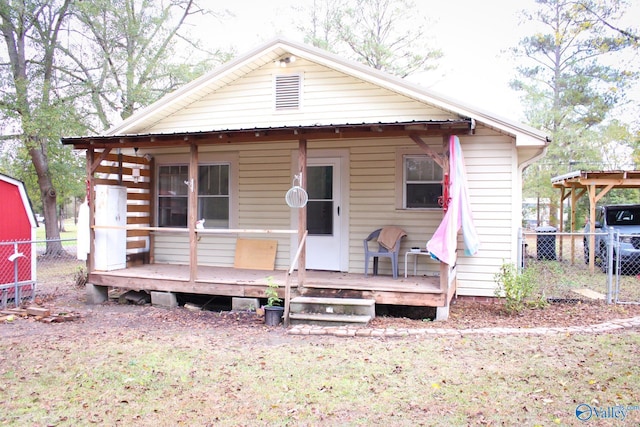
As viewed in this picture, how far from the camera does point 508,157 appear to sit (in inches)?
301

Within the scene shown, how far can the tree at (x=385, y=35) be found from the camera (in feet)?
74.4

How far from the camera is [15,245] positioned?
8008 millimetres

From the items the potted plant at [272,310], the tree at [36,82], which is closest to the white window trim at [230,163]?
the potted plant at [272,310]

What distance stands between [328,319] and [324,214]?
2.59m

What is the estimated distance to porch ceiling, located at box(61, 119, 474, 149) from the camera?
6.57m

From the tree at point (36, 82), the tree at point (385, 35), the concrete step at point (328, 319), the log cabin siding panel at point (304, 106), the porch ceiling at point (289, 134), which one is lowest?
the concrete step at point (328, 319)

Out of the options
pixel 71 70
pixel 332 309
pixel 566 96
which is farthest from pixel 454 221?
pixel 566 96

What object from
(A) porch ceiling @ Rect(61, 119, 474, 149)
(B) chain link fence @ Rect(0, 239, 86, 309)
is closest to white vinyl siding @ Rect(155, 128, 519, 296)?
(A) porch ceiling @ Rect(61, 119, 474, 149)

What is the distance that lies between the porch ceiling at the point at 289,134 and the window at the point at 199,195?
174 cm

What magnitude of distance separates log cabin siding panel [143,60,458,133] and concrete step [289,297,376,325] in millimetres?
3293

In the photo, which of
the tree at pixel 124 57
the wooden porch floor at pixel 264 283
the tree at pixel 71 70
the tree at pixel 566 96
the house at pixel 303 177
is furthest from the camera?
the tree at pixel 566 96

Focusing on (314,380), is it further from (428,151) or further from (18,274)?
(18,274)

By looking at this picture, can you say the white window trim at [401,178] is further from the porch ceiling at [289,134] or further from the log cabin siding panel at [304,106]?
the porch ceiling at [289,134]

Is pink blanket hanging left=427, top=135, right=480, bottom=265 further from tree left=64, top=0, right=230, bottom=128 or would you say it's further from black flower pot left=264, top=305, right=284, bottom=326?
tree left=64, top=0, right=230, bottom=128
